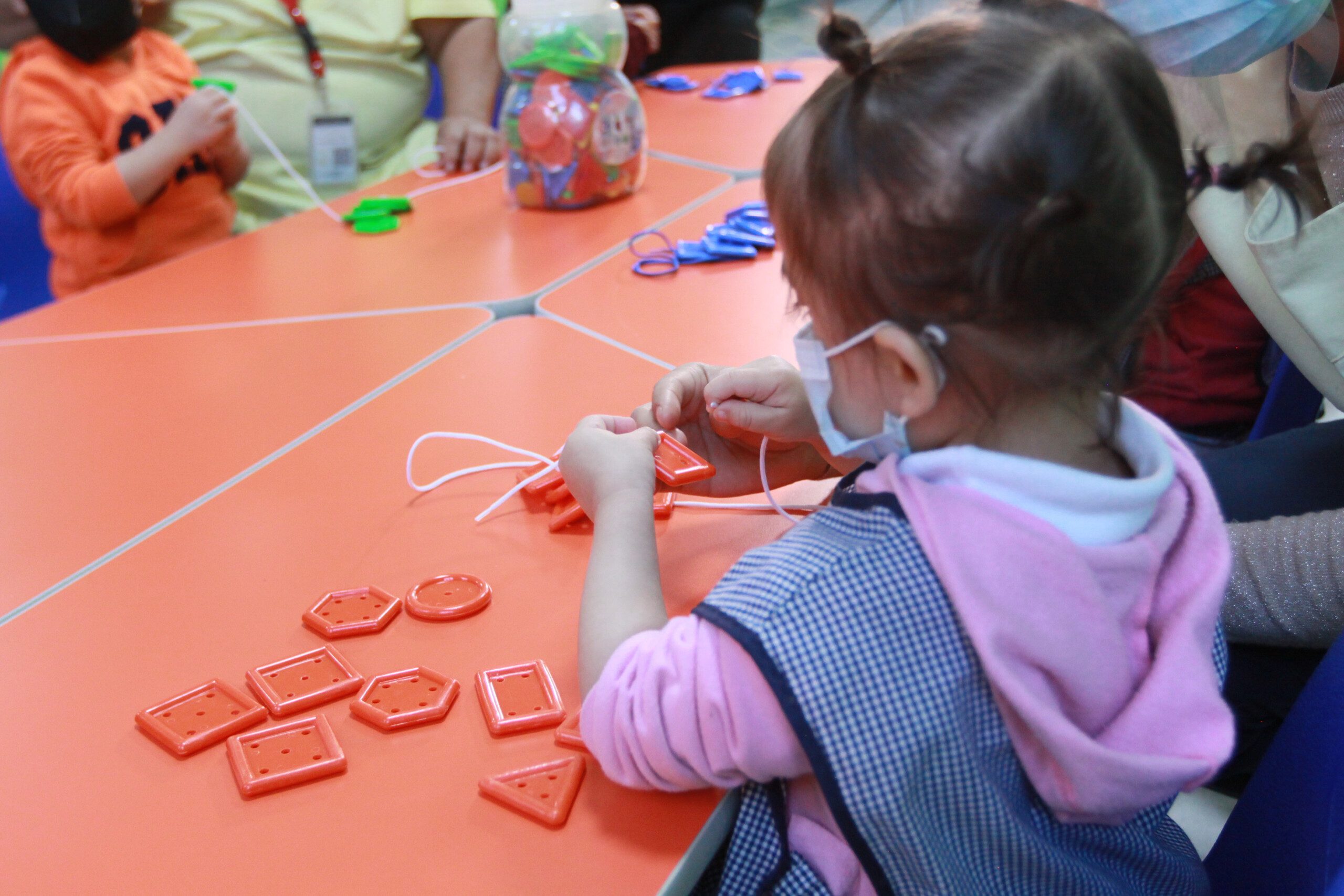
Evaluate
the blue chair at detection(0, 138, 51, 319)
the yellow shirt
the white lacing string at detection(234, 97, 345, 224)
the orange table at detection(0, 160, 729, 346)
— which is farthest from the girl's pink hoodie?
the blue chair at detection(0, 138, 51, 319)

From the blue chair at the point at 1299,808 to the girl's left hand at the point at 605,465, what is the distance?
43 centimetres

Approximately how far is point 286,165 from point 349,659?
3.91 ft

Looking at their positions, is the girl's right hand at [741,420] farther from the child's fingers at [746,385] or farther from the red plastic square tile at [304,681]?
the red plastic square tile at [304,681]

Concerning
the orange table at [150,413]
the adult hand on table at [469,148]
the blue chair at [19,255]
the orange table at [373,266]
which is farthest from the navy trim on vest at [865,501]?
the blue chair at [19,255]

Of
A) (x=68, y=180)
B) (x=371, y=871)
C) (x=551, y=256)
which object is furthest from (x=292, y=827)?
(x=68, y=180)

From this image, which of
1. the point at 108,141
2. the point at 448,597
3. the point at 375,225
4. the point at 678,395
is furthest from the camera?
the point at 108,141

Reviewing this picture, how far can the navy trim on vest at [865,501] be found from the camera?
0.53 metres

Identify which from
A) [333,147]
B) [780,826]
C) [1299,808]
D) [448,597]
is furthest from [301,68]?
[1299,808]

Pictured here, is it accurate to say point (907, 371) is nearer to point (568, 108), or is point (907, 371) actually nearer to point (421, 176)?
point (568, 108)

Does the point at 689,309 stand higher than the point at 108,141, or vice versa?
the point at 108,141

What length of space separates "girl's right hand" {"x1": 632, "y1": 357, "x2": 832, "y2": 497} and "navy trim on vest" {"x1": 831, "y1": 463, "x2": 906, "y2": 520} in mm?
181

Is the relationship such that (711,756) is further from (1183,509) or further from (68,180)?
(68,180)

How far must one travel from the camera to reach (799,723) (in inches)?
19.4

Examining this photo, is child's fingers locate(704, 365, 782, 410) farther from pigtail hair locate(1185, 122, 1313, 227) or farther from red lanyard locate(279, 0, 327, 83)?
red lanyard locate(279, 0, 327, 83)
